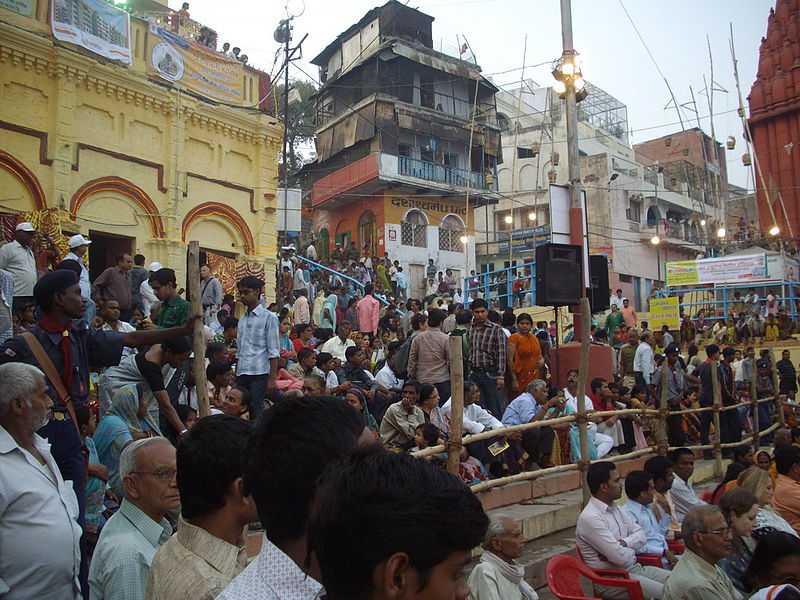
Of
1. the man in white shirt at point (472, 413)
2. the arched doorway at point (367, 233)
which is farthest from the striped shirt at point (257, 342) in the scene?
the arched doorway at point (367, 233)

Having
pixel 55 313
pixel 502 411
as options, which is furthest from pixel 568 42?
pixel 55 313

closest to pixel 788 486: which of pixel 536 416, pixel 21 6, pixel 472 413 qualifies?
pixel 536 416

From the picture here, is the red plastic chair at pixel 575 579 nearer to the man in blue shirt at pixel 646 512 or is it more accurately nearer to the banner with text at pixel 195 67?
the man in blue shirt at pixel 646 512

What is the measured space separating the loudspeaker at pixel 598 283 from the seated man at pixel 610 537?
13.5 ft

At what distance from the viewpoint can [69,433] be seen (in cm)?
341

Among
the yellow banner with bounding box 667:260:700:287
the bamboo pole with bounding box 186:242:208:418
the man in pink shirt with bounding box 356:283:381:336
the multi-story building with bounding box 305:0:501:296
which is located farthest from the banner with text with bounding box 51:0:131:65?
the yellow banner with bounding box 667:260:700:287

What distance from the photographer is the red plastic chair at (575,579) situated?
4586 mm

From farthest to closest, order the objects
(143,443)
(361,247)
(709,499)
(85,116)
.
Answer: (361,247), (85,116), (709,499), (143,443)

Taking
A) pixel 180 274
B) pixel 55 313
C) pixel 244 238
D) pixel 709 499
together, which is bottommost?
pixel 709 499

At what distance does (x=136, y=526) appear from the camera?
252 centimetres

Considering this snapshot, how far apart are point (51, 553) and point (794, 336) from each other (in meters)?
21.0

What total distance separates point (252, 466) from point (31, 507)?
1.46m

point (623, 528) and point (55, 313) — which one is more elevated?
point (55, 313)

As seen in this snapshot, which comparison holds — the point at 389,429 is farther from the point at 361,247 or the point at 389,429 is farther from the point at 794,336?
the point at 361,247
